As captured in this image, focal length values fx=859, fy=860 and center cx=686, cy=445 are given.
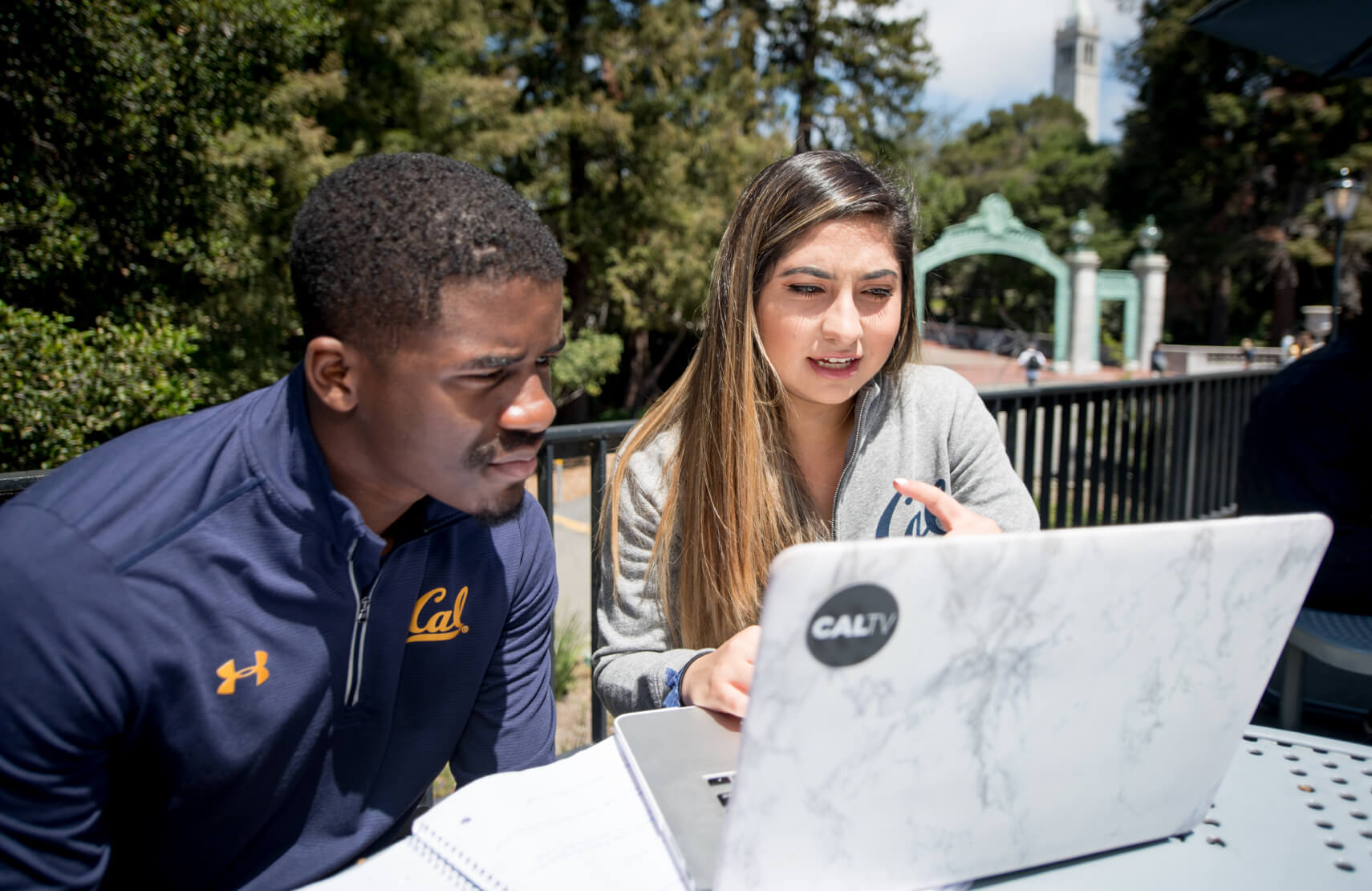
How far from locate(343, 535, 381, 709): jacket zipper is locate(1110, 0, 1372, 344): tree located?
31168mm

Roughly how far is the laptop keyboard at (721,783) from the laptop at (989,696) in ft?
0.12

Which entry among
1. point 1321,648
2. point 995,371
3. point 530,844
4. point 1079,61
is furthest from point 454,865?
point 1079,61

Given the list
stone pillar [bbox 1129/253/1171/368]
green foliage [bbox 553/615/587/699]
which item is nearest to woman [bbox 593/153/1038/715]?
green foliage [bbox 553/615/587/699]

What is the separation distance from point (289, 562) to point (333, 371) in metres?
0.25

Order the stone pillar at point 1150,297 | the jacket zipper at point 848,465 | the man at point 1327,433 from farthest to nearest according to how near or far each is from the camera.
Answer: the stone pillar at point 1150,297
the man at point 1327,433
the jacket zipper at point 848,465

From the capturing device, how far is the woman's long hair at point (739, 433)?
1.70 meters

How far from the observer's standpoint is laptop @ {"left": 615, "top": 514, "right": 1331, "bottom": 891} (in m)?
0.68

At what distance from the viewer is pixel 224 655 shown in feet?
3.36

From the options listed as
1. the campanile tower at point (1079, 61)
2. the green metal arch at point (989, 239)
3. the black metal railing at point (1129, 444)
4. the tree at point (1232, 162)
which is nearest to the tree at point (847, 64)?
the green metal arch at point (989, 239)

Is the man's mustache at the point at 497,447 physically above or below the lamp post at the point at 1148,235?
below

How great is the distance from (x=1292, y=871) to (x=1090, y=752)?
302mm

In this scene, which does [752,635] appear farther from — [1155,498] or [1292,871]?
[1155,498]

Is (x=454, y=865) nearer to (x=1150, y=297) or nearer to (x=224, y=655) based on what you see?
A: (x=224, y=655)

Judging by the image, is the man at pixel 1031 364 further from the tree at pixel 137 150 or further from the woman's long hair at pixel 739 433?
the woman's long hair at pixel 739 433
